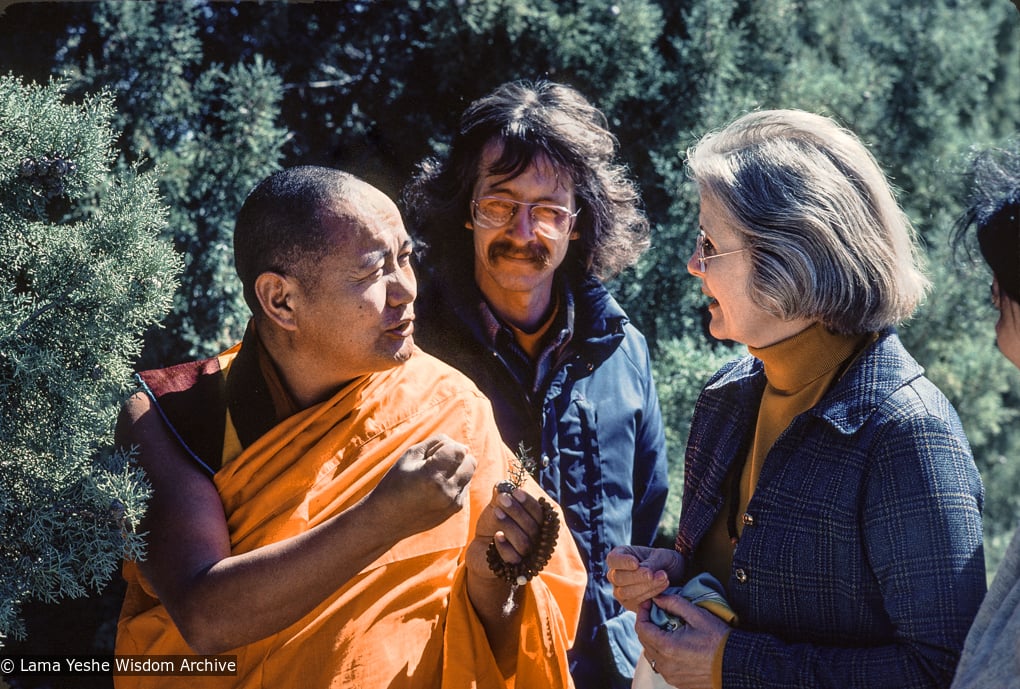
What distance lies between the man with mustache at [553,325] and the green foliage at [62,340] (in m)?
1.06

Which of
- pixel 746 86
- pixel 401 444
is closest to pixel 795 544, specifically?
pixel 401 444

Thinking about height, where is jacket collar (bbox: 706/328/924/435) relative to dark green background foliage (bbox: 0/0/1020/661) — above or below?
below

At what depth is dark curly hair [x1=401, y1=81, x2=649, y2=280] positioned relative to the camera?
3213 mm

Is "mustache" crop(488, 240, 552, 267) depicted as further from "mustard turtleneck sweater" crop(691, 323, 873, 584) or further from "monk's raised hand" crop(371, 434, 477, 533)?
"monk's raised hand" crop(371, 434, 477, 533)

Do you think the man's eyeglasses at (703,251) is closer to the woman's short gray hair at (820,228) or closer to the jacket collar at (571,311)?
the woman's short gray hair at (820,228)

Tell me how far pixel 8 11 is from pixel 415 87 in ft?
5.30

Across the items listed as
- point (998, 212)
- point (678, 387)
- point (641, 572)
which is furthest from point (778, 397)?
point (678, 387)

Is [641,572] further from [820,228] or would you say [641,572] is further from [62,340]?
[62,340]

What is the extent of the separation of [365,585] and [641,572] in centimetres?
68

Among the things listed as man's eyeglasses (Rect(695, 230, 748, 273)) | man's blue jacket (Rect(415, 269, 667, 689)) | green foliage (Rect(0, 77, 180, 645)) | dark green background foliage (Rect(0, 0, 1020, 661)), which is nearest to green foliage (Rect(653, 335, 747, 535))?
dark green background foliage (Rect(0, 0, 1020, 661))

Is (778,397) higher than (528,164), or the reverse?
(528,164)

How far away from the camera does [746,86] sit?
4.93 m

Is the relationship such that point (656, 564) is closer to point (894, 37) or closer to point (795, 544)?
point (795, 544)

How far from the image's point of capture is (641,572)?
8.07ft
